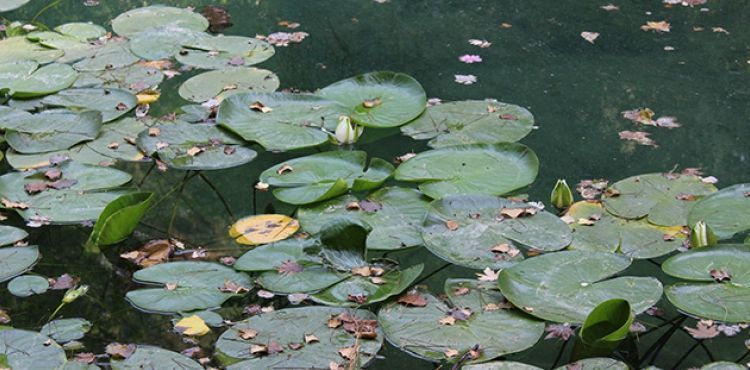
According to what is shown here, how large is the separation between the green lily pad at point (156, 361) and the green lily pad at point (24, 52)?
2265 millimetres

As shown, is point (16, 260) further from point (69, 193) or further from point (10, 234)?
point (69, 193)

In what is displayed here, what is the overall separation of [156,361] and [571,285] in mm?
1148

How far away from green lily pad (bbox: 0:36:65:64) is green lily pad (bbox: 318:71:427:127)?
1.39 metres

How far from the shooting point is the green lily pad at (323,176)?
3023 millimetres

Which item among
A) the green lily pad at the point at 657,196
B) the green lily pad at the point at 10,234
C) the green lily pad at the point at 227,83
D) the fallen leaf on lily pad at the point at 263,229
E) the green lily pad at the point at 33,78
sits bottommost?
the fallen leaf on lily pad at the point at 263,229

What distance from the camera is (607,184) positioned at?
3.20 m

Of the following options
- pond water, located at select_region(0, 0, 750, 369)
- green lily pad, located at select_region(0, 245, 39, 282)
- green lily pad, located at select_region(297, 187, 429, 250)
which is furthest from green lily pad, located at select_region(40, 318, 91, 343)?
green lily pad, located at select_region(297, 187, 429, 250)

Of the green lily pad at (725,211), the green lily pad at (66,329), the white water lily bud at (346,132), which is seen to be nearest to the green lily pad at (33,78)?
the white water lily bud at (346,132)

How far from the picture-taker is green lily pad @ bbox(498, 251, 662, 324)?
2.45 m

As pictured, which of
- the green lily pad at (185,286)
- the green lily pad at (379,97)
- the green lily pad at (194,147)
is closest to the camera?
the green lily pad at (185,286)

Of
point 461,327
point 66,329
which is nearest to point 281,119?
point 66,329

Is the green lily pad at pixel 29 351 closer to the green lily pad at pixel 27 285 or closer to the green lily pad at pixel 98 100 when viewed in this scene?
the green lily pad at pixel 27 285

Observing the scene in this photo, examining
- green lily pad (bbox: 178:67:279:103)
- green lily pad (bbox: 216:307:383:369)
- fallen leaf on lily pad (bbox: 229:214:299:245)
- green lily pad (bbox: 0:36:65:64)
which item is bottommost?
fallen leaf on lily pad (bbox: 229:214:299:245)

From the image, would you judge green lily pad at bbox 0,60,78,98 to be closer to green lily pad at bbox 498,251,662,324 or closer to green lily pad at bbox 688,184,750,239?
green lily pad at bbox 498,251,662,324
